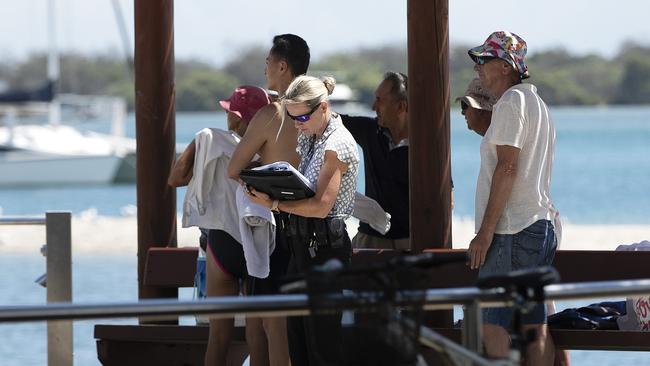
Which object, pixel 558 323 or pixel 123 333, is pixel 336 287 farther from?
pixel 123 333

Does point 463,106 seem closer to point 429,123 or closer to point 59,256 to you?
point 429,123

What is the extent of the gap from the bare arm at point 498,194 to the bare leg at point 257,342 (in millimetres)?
1209

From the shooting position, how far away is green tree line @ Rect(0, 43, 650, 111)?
84.6 metres

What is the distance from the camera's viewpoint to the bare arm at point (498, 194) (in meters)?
5.07

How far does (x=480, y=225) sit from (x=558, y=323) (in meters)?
0.84

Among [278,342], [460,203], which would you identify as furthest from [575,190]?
[278,342]

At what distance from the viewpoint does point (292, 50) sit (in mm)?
5770

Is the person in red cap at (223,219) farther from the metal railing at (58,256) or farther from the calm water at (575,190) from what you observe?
the calm water at (575,190)

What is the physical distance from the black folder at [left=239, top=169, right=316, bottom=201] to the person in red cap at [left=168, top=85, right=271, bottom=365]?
1.76ft

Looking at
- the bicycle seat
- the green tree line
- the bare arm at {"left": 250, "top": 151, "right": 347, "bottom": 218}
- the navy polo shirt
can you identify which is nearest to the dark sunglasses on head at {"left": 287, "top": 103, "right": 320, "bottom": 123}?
the bare arm at {"left": 250, "top": 151, "right": 347, "bottom": 218}

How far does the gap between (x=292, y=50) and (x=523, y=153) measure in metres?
1.17

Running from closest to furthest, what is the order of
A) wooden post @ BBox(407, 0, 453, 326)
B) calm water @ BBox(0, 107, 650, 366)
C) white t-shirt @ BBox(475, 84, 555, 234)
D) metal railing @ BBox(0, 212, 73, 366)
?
white t-shirt @ BBox(475, 84, 555, 234)
wooden post @ BBox(407, 0, 453, 326)
metal railing @ BBox(0, 212, 73, 366)
calm water @ BBox(0, 107, 650, 366)

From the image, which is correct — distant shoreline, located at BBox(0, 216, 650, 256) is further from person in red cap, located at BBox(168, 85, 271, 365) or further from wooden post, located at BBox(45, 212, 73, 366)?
person in red cap, located at BBox(168, 85, 271, 365)

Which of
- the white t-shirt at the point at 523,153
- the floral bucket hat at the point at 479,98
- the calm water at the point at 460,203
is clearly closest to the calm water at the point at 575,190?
the calm water at the point at 460,203
